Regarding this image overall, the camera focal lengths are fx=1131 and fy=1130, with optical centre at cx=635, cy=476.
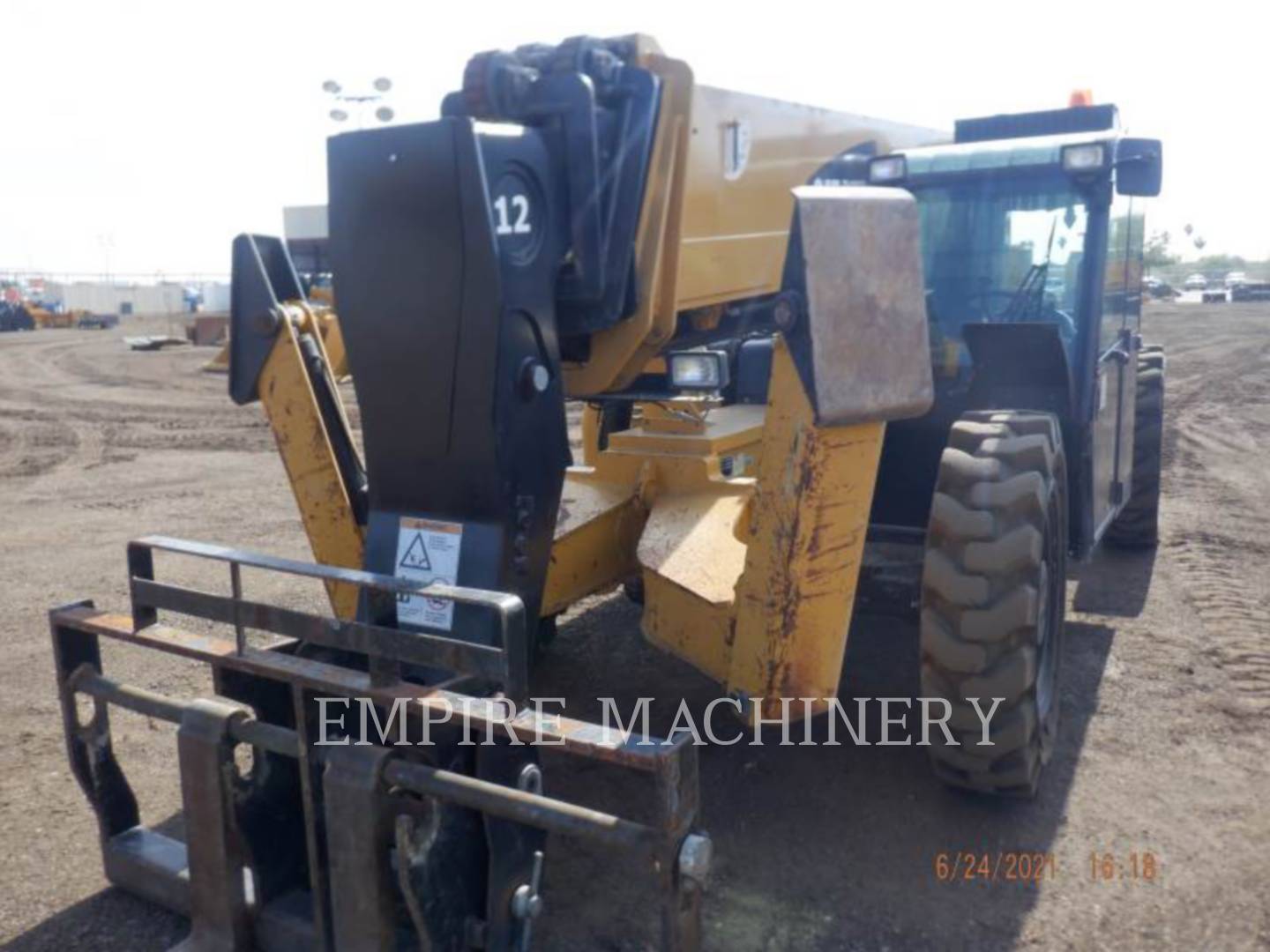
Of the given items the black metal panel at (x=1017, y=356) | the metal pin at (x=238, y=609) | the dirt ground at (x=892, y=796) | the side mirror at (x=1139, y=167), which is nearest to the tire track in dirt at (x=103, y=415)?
the dirt ground at (x=892, y=796)

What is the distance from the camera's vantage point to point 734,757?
4352 millimetres

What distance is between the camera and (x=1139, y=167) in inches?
183

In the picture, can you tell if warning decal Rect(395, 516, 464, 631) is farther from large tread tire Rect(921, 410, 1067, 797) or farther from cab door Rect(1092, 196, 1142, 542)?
cab door Rect(1092, 196, 1142, 542)

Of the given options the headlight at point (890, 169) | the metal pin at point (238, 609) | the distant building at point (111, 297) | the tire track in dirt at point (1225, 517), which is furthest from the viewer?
the distant building at point (111, 297)

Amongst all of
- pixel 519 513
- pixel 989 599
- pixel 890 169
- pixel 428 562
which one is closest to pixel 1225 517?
pixel 890 169

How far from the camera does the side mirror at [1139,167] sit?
15.2ft

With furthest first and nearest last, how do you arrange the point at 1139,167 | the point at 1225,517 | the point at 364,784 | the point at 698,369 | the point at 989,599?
the point at 1225,517 → the point at 1139,167 → the point at 989,599 → the point at 698,369 → the point at 364,784

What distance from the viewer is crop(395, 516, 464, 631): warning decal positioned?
3168mm

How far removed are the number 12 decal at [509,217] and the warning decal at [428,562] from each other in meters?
0.83

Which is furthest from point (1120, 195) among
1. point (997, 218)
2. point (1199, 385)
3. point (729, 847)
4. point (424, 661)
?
point (1199, 385)

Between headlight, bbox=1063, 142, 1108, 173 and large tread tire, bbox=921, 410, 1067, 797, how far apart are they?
5.13ft

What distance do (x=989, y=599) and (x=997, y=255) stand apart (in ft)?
7.03

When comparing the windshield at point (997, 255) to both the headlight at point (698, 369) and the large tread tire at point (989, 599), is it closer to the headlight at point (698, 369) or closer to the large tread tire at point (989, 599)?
the large tread tire at point (989, 599)

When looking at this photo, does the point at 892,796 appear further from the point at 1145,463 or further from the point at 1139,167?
the point at 1145,463
